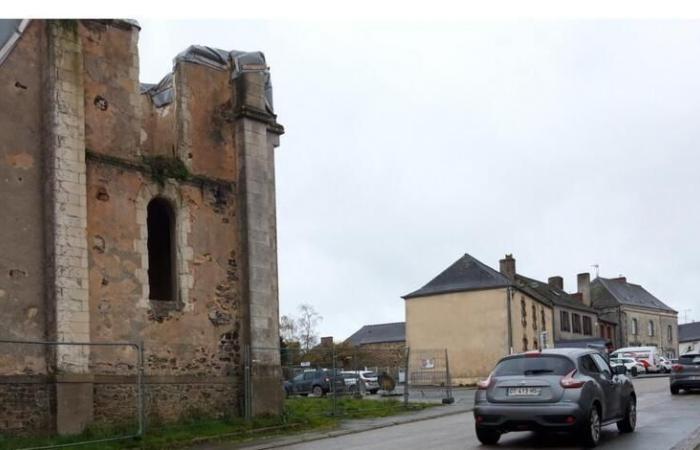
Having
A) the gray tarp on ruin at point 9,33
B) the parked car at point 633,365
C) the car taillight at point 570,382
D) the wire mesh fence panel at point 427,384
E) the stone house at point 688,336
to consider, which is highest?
the gray tarp on ruin at point 9,33

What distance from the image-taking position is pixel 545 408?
13000mm

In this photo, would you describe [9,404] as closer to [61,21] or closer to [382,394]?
[61,21]

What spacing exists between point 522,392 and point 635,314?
7585 centimetres

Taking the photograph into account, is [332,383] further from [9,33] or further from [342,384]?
[9,33]

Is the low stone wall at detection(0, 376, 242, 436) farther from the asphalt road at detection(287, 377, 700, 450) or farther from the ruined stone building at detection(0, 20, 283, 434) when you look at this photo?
the asphalt road at detection(287, 377, 700, 450)

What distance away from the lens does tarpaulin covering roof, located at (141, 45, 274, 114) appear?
2077 centimetres

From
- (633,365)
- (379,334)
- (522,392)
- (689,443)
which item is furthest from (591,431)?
(379,334)

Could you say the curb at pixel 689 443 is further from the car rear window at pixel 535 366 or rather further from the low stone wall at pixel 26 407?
the low stone wall at pixel 26 407

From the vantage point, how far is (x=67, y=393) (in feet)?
53.3

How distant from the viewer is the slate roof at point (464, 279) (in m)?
54.9

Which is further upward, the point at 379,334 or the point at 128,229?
the point at 128,229

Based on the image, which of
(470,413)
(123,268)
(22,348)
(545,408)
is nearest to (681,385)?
(470,413)

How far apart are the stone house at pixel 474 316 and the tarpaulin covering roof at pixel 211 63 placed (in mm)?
34340

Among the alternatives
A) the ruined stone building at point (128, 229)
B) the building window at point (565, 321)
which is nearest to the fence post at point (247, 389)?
the ruined stone building at point (128, 229)
